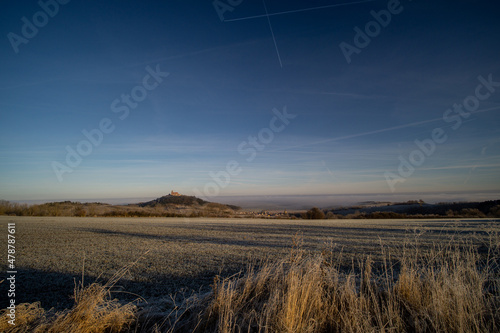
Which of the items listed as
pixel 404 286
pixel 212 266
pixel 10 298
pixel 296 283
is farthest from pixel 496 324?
pixel 10 298

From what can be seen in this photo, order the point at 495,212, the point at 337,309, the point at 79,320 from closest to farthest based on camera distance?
the point at 79,320 < the point at 337,309 < the point at 495,212

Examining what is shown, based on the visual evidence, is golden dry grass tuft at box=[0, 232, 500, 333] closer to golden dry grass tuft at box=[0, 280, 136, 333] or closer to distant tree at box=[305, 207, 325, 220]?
golden dry grass tuft at box=[0, 280, 136, 333]

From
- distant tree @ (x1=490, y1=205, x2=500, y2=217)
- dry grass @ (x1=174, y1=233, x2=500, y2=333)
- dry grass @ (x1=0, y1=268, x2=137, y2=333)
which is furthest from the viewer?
Answer: distant tree @ (x1=490, y1=205, x2=500, y2=217)

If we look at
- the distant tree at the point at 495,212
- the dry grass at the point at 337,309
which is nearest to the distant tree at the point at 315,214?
the distant tree at the point at 495,212

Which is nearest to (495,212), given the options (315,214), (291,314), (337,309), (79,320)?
(315,214)

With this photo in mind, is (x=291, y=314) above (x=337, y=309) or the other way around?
above

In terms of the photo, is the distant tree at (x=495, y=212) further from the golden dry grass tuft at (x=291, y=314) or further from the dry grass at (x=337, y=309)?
the golden dry grass tuft at (x=291, y=314)

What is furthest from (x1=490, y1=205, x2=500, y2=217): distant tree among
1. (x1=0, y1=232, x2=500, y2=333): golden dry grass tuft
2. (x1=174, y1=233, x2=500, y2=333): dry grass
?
(x1=0, y1=232, x2=500, y2=333): golden dry grass tuft

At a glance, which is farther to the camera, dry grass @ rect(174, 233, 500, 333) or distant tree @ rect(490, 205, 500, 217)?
distant tree @ rect(490, 205, 500, 217)

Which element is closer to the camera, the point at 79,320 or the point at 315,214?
the point at 79,320

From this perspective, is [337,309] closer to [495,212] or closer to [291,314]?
[291,314]

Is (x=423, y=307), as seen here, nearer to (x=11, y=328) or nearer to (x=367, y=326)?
(x=367, y=326)

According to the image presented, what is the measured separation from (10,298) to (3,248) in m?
7.03

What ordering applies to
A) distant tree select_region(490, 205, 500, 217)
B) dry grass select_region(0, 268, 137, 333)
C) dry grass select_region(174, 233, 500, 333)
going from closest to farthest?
dry grass select_region(0, 268, 137, 333)
dry grass select_region(174, 233, 500, 333)
distant tree select_region(490, 205, 500, 217)
